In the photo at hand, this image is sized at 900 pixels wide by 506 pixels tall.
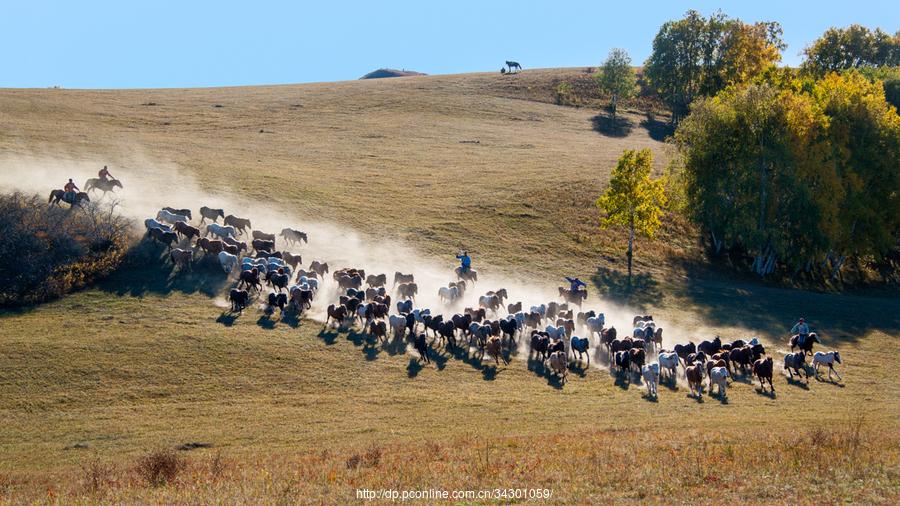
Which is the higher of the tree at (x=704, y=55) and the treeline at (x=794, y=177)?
the tree at (x=704, y=55)

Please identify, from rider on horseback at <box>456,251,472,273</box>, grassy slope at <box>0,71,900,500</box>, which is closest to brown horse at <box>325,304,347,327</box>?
grassy slope at <box>0,71,900,500</box>

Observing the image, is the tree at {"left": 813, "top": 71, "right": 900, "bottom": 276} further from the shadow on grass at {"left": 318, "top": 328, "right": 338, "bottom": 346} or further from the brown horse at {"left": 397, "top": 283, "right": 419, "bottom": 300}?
the shadow on grass at {"left": 318, "top": 328, "right": 338, "bottom": 346}

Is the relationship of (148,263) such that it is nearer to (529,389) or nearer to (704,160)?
(529,389)

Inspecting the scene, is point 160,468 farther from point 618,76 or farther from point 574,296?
point 618,76

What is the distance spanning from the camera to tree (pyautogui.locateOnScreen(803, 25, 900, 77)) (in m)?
96.9

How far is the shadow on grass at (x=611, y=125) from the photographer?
92.6m

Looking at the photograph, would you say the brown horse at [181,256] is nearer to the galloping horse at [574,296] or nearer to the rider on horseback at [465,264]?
the rider on horseback at [465,264]

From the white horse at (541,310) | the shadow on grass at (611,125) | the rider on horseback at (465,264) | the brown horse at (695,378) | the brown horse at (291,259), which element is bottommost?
the brown horse at (695,378)

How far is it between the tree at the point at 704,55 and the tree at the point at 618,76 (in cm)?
269

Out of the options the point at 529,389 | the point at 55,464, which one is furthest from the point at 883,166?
the point at 55,464

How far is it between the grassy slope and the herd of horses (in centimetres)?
129

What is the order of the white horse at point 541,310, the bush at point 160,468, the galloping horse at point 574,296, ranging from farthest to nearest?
the galloping horse at point 574,296 < the white horse at point 541,310 < the bush at point 160,468

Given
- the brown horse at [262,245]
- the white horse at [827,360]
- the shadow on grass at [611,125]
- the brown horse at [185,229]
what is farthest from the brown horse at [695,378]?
the shadow on grass at [611,125]

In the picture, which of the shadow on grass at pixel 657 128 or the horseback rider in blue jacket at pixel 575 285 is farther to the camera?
the shadow on grass at pixel 657 128
